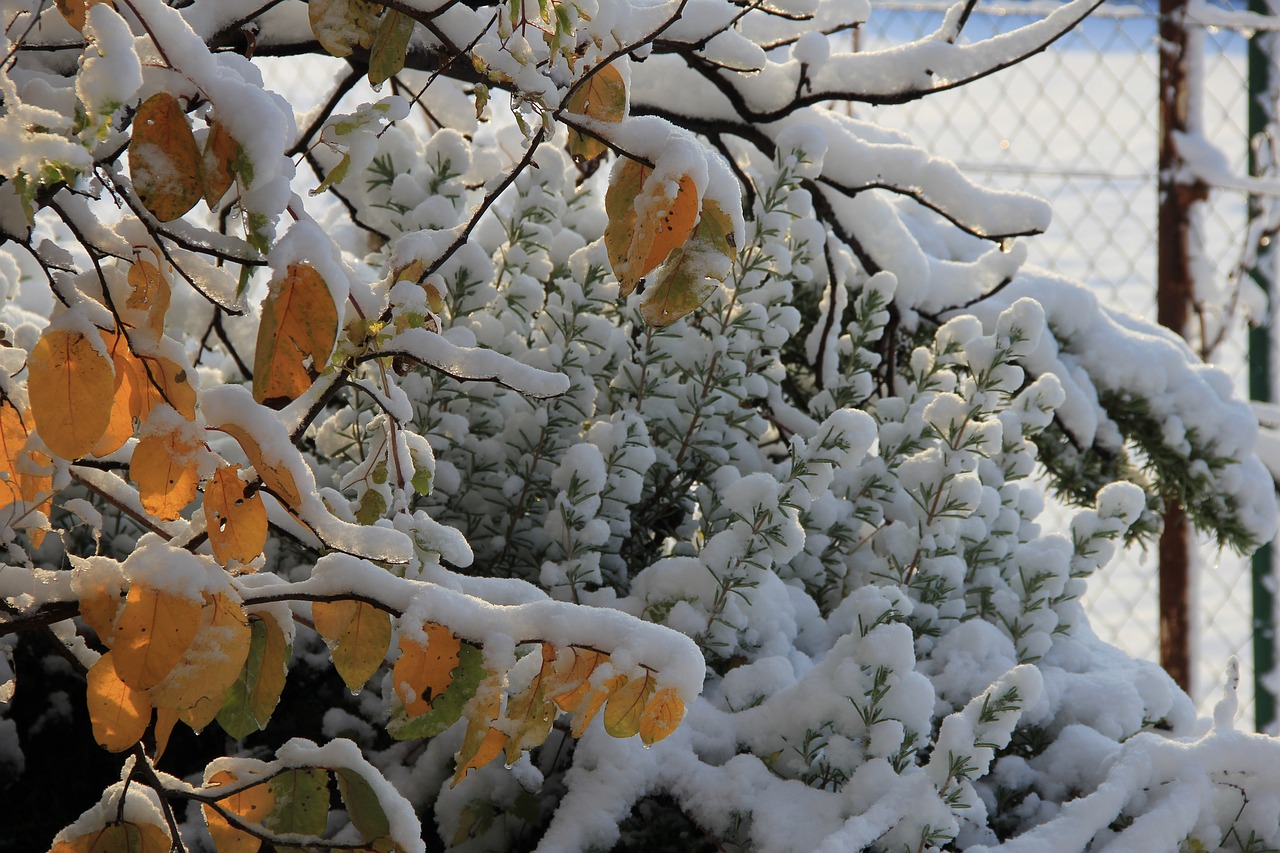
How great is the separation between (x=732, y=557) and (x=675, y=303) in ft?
1.44

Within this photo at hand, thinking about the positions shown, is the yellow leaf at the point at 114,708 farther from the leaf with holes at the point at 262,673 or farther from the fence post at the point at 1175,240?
the fence post at the point at 1175,240

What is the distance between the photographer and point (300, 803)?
61 cm

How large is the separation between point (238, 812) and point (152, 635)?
0.64ft

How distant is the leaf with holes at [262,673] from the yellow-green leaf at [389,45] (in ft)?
1.04

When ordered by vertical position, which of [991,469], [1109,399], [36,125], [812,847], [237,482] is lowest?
[812,847]

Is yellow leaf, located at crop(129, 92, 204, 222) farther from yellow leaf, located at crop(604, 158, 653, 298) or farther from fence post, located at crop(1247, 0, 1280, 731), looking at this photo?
fence post, located at crop(1247, 0, 1280, 731)

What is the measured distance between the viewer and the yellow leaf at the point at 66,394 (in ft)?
1.54

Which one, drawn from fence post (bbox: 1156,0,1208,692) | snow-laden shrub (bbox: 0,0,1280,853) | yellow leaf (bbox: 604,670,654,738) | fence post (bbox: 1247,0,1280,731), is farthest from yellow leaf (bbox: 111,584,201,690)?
fence post (bbox: 1247,0,1280,731)

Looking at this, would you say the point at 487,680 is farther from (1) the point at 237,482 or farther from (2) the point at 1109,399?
(2) the point at 1109,399

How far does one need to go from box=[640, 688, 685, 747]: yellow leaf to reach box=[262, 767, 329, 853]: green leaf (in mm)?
199

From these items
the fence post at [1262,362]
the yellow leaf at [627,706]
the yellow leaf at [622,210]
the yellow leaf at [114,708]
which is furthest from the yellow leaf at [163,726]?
the fence post at [1262,362]

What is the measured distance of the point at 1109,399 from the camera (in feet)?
4.86

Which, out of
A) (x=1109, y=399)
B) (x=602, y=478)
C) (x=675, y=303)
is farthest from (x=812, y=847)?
(x=1109, y=399)

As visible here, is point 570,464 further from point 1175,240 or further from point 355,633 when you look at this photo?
point 1175,240
